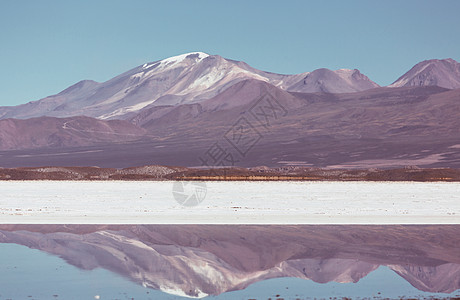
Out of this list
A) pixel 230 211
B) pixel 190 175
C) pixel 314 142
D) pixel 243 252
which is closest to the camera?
pixel 243 252

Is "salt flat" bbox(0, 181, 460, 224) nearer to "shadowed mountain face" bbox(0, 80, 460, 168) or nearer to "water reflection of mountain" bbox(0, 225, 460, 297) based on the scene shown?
"water reflection of mountain" bbox(0, 225, 460, 297)

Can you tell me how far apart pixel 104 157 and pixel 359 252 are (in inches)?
5511

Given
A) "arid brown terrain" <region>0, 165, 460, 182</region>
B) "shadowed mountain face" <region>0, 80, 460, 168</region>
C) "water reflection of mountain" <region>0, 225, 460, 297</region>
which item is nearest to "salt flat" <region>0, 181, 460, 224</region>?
"water reflection of mountain" <region>0, 225, 460, 297</region>

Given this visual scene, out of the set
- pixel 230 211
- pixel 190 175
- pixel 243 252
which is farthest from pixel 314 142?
pixel 243 252

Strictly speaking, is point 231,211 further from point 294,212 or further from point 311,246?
point 311,246

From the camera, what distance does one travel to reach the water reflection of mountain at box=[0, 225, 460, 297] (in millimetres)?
11547

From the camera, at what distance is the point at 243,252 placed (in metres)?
14.2

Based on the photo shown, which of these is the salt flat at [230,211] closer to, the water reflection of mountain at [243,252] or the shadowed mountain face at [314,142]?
the water reflection of mountain at [243,252]

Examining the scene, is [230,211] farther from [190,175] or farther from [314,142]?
[314,142]

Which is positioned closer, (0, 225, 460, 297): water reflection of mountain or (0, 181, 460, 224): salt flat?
(0, 225, 460, 297): water reflection of mountain

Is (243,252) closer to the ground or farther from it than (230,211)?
farther from it

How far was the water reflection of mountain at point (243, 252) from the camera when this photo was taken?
37.9 feet

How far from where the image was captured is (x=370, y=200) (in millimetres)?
30484

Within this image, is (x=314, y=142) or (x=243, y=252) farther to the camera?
(x=314, y=142)
